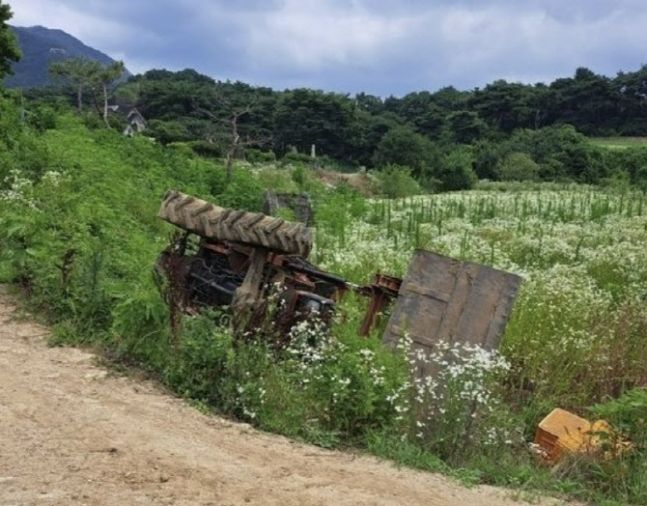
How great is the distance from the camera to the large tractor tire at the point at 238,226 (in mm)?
6242

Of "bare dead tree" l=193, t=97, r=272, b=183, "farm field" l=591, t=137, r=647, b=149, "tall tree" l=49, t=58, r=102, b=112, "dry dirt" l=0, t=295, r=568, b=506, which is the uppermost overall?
"farm field" l=591, t=137, r=647, b=149

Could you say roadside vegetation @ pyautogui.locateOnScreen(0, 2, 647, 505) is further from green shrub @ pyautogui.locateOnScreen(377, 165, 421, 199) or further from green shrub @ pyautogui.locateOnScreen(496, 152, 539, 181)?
green shrub @ pyautogui.locateOnScreen(496, 152, 539, 181)

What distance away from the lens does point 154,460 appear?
173 inches

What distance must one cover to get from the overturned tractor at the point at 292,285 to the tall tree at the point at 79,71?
48.8m

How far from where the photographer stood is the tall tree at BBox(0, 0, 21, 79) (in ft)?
81.0

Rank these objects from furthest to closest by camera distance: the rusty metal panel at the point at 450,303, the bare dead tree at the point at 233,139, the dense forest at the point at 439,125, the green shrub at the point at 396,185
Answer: the dense forest at the point at 439,125 < the green shrub at the point at 396,185 < the bare dead tree at the point at 233,139 < the rusty metal panel at the point at 450,303

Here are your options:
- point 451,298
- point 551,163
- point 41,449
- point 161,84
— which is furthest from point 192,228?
point 161,84

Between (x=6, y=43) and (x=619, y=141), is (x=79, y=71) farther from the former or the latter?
(x=619, y=141)

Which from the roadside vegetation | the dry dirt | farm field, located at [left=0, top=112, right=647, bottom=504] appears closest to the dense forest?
the roadside vegetation

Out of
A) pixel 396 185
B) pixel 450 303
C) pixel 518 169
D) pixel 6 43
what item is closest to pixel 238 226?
pixel 450 303

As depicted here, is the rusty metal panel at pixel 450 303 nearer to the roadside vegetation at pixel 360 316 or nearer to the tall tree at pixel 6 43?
the roadside vegetation at pixel 360 316

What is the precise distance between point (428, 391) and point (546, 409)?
1698 millimetres

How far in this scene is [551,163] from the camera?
44750 mm

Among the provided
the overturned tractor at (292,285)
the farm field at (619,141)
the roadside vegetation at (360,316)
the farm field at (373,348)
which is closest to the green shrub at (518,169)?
the farm field at (619,141)
